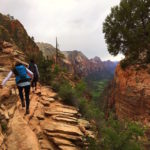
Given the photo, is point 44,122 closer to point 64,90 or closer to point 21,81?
point 21,81

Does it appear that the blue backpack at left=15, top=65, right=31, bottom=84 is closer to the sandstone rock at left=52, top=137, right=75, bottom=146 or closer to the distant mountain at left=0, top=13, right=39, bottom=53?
the sandstone rock at left=52, top=137, right=75, bottom=146

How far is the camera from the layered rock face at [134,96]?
3553 centimetres

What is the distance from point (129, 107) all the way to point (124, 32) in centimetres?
2709

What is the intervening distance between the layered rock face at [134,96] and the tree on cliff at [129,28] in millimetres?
21904

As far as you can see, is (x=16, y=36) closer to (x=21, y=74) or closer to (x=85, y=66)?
(x=21, y=74)

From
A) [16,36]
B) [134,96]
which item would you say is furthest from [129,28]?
[16,36]

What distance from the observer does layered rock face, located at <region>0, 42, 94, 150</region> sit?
570 cm

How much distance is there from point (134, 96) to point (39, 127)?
32959 mm

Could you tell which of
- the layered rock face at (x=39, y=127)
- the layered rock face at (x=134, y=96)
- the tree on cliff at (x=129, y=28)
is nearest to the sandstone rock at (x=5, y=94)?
the layered rock face at (x=39, y=127)

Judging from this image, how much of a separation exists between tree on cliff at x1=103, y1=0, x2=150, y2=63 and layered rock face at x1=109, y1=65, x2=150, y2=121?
21904 millimetres

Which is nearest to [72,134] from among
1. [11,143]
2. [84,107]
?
[11,143]

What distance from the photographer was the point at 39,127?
6922 millimetres

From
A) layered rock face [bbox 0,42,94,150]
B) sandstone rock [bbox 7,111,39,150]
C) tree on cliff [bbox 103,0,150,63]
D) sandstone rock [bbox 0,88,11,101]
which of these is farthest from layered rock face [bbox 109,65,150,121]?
sandstone rock [bbox 7,111,39,150]

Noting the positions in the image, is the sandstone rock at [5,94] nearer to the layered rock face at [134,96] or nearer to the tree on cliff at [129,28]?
the tree on cliff at [129,28]
